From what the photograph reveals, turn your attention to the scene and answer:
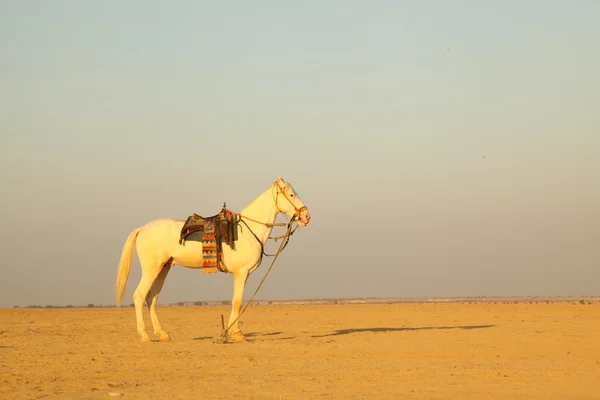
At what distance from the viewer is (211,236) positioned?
1775cm

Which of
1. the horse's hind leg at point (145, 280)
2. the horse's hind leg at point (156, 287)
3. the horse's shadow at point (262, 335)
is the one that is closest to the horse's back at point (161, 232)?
the horse's hind leg at point (145, 280)

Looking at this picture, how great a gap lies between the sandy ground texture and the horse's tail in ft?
3.50

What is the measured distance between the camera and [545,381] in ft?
38.1

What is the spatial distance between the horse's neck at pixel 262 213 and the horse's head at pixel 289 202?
161 millimetres

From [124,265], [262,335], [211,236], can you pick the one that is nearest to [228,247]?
[211,236]

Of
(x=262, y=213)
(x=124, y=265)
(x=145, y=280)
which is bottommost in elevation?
(x=145, y=280)

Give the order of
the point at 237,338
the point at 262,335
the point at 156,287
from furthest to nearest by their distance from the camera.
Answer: the point at 262,335 → the point at 156,287 → the point at 237,338

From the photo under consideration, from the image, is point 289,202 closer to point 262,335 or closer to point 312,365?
point 262,335

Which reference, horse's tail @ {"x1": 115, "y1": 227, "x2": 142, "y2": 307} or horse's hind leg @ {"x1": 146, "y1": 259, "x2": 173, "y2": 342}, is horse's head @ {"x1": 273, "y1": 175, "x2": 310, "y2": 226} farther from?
horse's tail @ {"x1": 115, "y1": 227, "x2": 142, "y2": 307}

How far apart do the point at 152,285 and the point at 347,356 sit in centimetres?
531

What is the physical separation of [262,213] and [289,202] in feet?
2.08

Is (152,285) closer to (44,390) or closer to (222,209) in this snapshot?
(222,209)

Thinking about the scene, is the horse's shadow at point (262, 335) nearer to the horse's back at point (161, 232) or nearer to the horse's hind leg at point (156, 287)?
the horse's hind leg at point (156, 287)

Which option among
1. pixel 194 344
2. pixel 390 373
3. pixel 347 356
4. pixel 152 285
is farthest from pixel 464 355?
pixel 152 285
